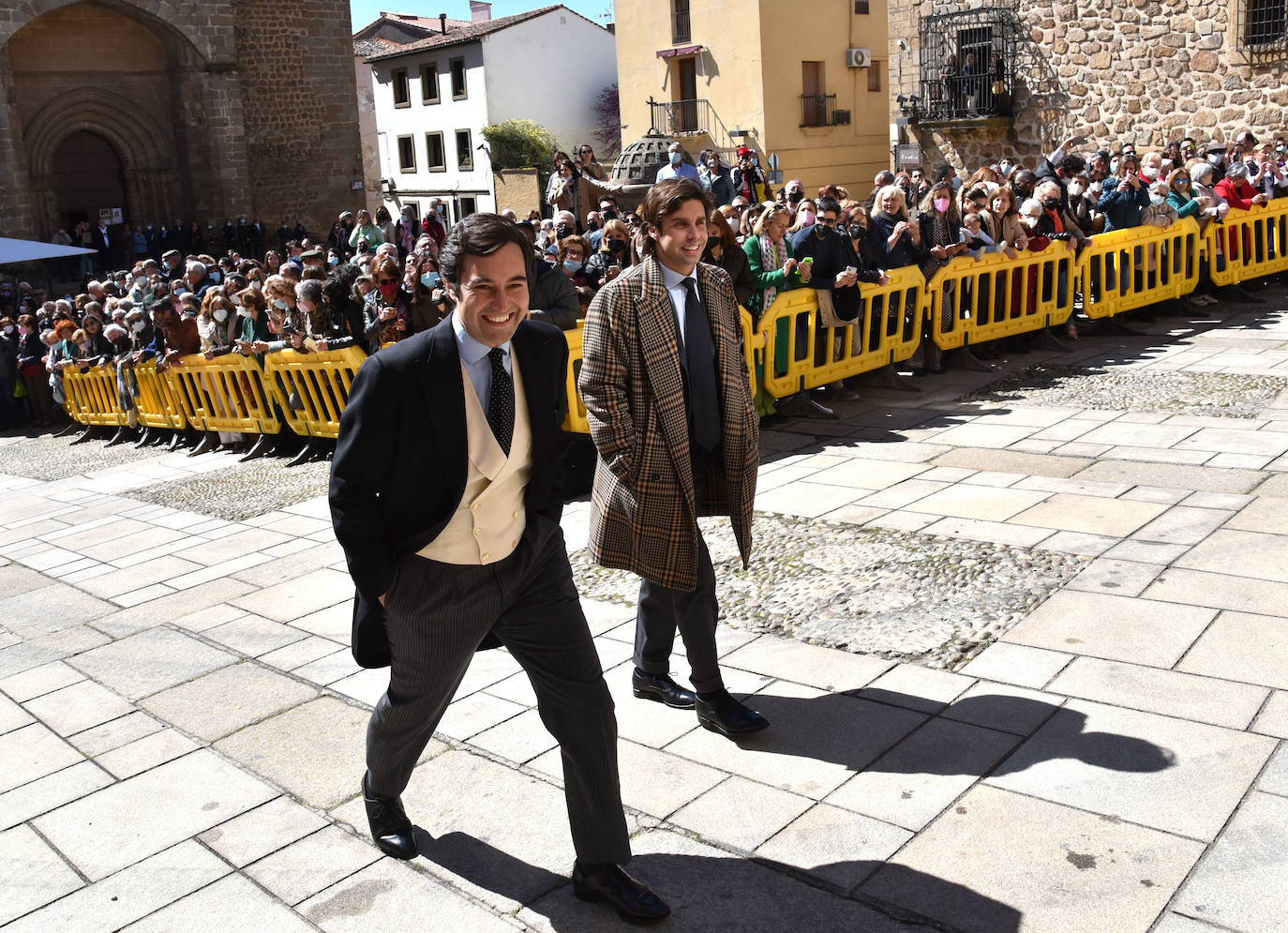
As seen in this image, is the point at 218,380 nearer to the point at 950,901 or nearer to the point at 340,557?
the point at 340,557

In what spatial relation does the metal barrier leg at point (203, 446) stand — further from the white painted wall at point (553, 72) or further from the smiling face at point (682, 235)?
the white painted wall at point (553, 72)

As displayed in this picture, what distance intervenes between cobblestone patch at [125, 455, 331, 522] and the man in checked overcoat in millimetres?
4927

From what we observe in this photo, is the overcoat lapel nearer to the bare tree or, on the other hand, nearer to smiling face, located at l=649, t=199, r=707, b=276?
smiling face, located at l=649, t=199, r=707, b=276

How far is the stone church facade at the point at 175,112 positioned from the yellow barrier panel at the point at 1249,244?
22.9 metres

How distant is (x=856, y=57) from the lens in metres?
34.9

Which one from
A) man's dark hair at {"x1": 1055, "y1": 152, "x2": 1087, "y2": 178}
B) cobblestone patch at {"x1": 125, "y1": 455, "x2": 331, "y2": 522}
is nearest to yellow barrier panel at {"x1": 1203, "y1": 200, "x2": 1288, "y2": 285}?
man's dark hair at {"x1": 1055, "y1": 152, "x2": 1087, "y2": 178}

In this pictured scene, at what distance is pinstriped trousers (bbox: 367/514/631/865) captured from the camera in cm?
308

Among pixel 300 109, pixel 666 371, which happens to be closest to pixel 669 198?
pixel 666 371

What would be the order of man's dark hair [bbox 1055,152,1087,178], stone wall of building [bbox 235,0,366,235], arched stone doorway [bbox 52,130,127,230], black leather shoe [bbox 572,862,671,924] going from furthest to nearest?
stone wall of building [bbox 235,0,366,235]
arched stone doorway [bbox 52,130,127,230]
man's dark hair [bbox 1055,152,1087,178]
black leather shoe [bbox 572,862,671,924]

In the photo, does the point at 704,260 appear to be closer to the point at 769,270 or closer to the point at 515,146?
the point at 769,270

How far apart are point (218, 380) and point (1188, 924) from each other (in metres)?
9.82

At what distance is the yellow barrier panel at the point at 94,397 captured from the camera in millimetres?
13388

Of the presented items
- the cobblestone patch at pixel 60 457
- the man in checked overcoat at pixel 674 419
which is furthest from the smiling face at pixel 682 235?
the cobblestone patch at pixel 60 457

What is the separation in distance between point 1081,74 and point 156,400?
1624 cm
